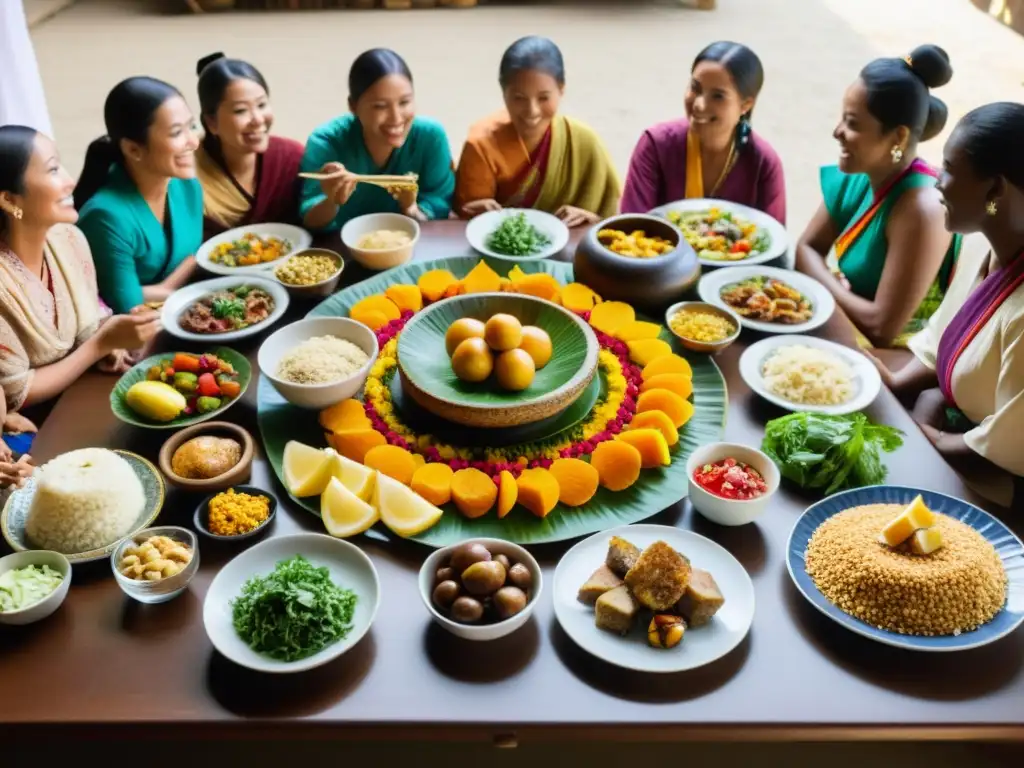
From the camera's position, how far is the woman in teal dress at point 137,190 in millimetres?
2930

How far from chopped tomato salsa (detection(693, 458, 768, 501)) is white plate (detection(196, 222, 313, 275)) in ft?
5.99

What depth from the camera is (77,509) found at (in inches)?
76.9

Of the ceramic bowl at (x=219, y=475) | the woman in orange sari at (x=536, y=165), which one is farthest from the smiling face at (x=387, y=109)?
the ceramic bowl at (x=219, y=475)

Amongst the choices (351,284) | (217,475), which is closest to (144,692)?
(217,475)

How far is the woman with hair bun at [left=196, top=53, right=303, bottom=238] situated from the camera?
3305mm

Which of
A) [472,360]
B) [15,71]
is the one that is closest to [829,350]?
[472,360]

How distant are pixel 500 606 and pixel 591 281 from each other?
4.73 ft

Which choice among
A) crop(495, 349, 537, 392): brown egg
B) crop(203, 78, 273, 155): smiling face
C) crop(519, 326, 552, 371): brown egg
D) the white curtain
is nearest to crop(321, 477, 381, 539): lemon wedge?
crop(495, 349, 537, 392): brown egg

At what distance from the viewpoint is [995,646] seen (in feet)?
5.89

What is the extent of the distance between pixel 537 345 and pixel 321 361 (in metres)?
0.64

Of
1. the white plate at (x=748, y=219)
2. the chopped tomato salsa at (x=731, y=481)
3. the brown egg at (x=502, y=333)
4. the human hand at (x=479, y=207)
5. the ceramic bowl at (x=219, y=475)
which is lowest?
the ceramic bowl at (x=219, y=475)

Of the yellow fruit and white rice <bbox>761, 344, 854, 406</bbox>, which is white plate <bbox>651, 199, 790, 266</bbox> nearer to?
white rice <bbox>761, 344, 854, 406</bbox>

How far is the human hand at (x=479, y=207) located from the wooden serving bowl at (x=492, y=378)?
99cm

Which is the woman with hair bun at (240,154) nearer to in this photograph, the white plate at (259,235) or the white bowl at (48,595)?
the white plate at (259,235)
